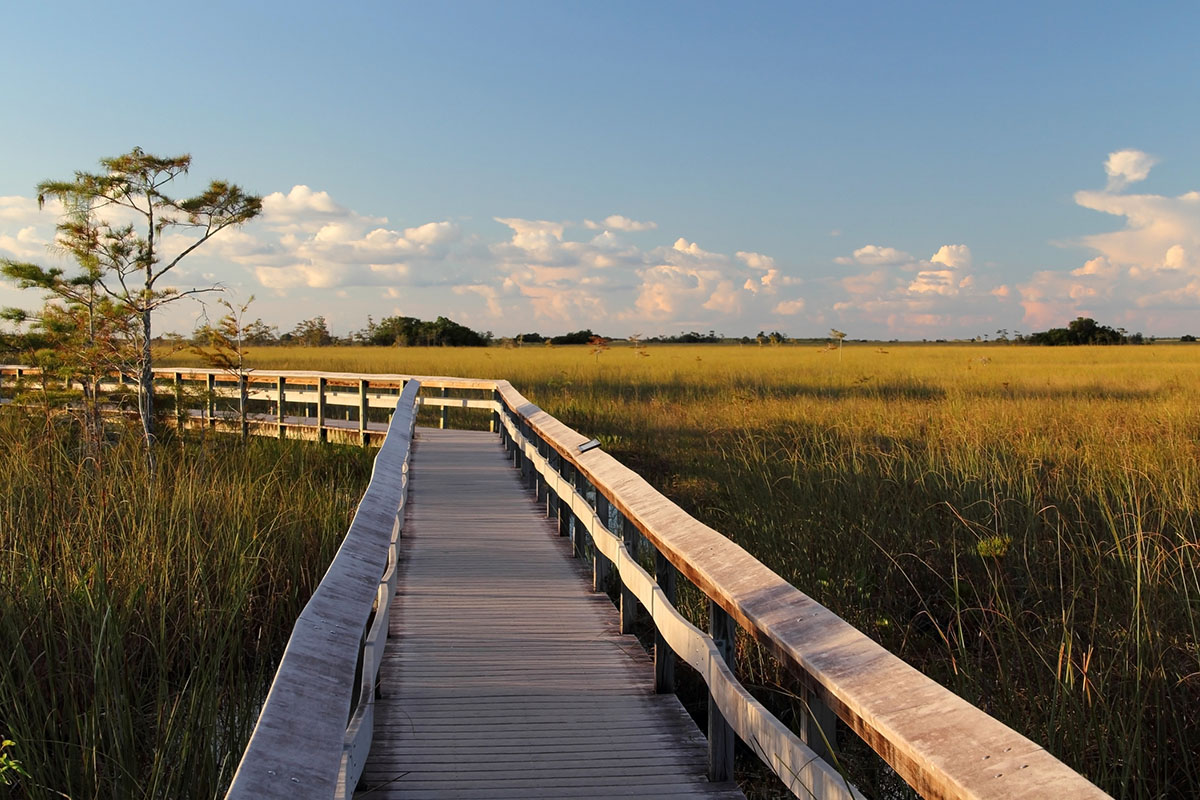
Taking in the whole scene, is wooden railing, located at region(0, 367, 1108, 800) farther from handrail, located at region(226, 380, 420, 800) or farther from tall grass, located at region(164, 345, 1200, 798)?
tall grass, located at region(164, 345, 1200, 798)

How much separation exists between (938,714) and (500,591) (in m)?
3.58

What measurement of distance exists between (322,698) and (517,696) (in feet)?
6.17

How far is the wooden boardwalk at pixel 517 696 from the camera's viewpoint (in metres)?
2.76

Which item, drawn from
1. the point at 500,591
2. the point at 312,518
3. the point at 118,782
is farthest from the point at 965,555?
the point at 312,518

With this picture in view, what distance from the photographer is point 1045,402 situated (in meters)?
14.1

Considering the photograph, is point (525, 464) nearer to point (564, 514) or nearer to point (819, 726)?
point (564, 514)

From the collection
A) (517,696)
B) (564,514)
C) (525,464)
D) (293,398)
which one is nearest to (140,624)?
(517,696)

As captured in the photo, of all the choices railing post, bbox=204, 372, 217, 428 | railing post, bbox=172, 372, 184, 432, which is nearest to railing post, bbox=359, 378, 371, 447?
railing post, bbox=204, 372, 217, 428

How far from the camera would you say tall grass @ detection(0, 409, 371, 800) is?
3029mm

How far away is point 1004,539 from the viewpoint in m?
4.21

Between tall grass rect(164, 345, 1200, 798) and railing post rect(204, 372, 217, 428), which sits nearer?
tall grass rect(164, 345, 1200, 798)

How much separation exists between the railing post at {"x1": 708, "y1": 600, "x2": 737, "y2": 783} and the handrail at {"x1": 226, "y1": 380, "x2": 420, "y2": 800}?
1034 mm

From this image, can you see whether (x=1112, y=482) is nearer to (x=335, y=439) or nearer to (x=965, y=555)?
(x=965, y=555)

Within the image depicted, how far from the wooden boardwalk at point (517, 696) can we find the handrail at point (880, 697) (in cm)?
41
